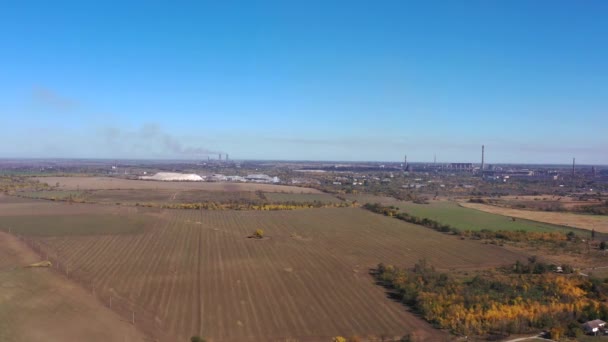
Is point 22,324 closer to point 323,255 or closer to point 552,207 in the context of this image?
point 323,255

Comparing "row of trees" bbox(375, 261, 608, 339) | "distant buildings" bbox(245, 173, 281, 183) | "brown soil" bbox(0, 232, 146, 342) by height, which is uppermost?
"distant buildings" bbox(245, 173, 281, 183)

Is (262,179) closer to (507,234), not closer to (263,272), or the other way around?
(507,234)

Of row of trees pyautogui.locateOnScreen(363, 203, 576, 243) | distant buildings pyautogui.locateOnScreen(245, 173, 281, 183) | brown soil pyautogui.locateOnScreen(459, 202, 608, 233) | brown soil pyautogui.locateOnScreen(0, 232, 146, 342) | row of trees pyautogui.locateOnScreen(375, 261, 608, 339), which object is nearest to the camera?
brown soil pyautogui.locateOnScreen(0, 232, 146, 342)

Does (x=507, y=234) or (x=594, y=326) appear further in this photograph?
(x=507, y=234)

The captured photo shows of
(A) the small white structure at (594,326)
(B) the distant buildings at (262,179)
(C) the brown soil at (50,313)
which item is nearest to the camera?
(C) the brown soil at (50,313)

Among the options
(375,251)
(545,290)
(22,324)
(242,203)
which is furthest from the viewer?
(242,203)

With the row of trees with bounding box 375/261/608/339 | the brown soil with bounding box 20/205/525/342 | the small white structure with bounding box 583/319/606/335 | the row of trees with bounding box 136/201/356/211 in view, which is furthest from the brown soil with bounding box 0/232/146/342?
the row of trees with bounding box 136/201/356/211

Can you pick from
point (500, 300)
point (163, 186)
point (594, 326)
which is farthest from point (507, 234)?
point (163, 186)

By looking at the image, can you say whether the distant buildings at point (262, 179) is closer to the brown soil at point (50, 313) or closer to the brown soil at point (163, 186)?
the brown soil at point (163, 186)

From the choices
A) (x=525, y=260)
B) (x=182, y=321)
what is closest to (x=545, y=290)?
(x=525, y=260)

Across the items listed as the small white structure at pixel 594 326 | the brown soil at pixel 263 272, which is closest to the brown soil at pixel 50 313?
the brown soil at pixel 263 272

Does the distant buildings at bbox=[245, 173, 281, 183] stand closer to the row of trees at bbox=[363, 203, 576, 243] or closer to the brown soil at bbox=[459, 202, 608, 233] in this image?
the brown soil at bbox=[459, 202, 608, 233]
